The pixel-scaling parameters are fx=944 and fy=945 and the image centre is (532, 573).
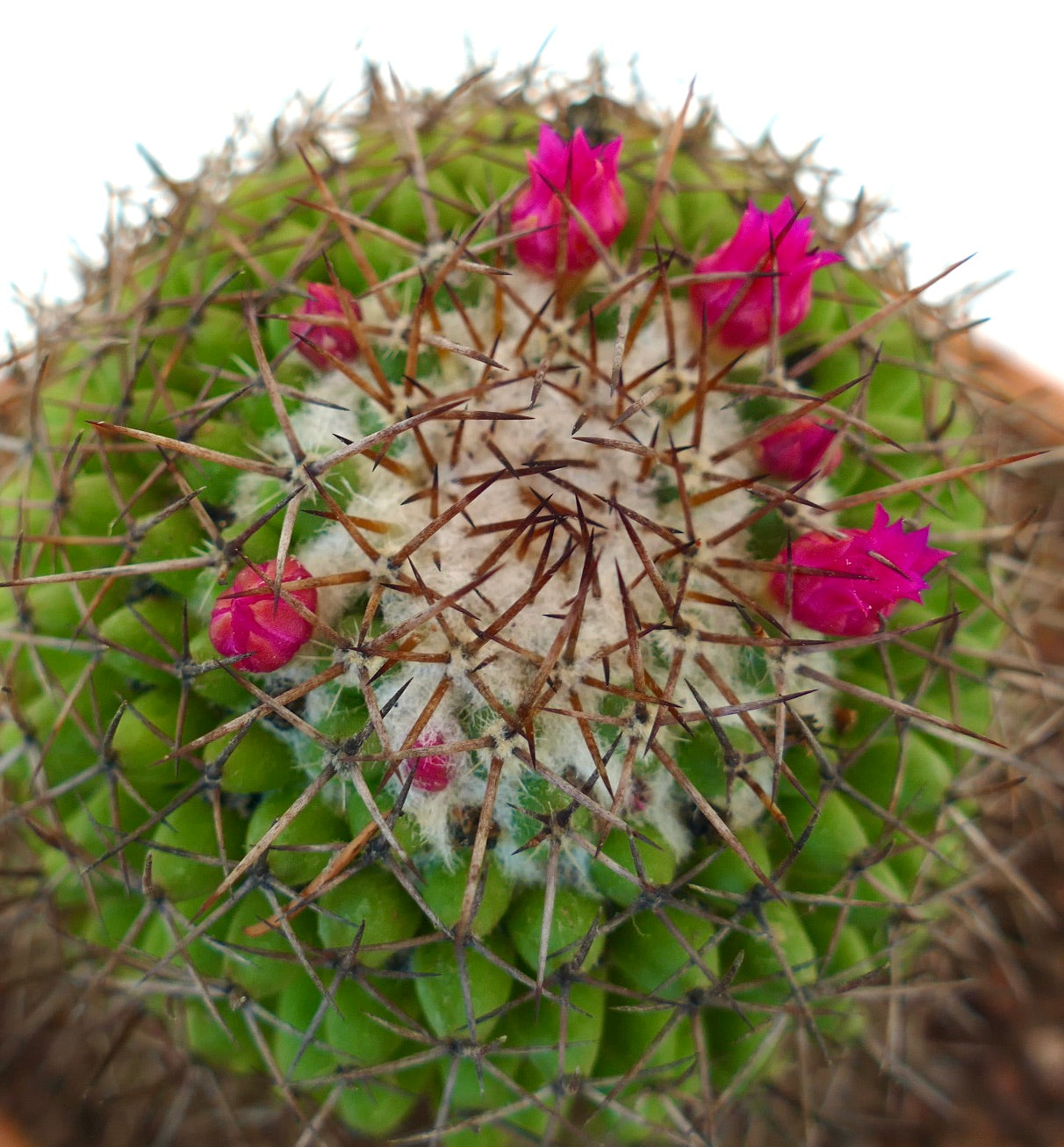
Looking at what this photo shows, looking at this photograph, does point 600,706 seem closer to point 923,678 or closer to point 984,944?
point 923,678

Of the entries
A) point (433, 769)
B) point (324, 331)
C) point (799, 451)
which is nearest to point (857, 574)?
point (799, 451)

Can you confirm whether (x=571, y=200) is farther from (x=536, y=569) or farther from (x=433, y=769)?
(x=433, y=769)

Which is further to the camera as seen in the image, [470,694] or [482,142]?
[482,142]

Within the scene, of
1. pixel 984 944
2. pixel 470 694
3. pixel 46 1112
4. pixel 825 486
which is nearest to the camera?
pixel 470 694

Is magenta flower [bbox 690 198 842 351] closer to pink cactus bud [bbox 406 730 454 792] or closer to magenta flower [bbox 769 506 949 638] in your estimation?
magenta flower [bbox 769 506 949 638]

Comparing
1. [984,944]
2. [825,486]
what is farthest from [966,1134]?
[825,486]

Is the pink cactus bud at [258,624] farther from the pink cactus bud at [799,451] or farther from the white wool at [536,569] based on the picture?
the pink cactus bud at [799,451]

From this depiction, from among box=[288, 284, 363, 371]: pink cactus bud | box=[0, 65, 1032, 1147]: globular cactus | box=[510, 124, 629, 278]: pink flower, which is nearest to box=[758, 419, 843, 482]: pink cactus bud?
box=[0, 65, 1032, 1147]: globular cactus

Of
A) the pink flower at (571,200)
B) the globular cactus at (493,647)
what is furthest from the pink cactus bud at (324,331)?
the pink flower at (571,200)
